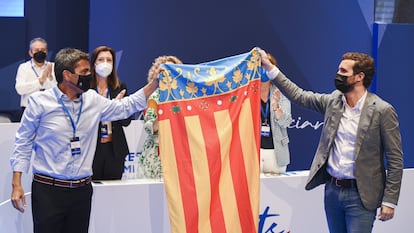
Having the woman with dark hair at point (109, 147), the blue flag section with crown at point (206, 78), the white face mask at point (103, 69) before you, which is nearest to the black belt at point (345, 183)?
the blue flag section with crown at point (206, 78)

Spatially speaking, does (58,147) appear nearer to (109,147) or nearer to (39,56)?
(109,147)

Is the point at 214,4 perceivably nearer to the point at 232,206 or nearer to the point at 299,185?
the point at 299,185

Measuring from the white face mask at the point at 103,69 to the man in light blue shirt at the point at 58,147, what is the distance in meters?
1.29

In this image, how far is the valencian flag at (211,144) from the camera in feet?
13.1

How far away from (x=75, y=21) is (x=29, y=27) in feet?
1.94

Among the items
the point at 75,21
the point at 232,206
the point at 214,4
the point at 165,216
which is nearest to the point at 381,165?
the point at 232,206

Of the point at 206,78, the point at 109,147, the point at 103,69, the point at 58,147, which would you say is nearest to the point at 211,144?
the point at 206,78

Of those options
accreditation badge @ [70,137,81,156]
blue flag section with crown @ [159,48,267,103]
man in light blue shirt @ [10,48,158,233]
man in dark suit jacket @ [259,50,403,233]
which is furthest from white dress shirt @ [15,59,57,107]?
man in dark suit jacket @ [259,50,403,233]

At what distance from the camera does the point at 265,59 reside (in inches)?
161

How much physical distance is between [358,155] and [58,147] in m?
1.68

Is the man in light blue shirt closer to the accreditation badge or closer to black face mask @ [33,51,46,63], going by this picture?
the accreditation badge

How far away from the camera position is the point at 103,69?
A: 16.3 ft

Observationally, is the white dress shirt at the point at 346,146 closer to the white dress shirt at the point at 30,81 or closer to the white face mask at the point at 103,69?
the white face mask at the point at 103,69

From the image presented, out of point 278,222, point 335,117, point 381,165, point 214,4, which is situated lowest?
point 278,222
